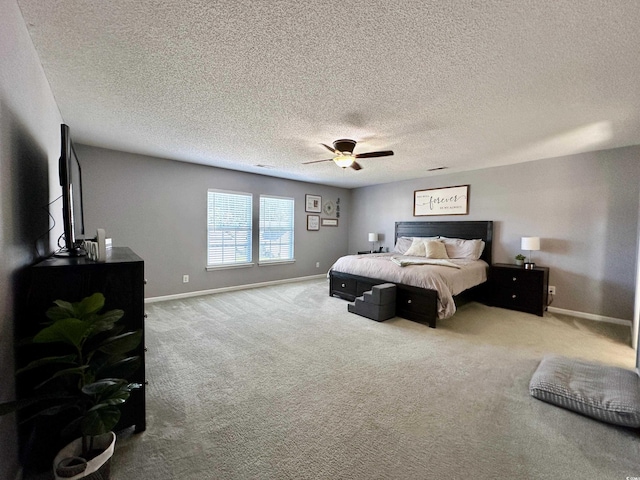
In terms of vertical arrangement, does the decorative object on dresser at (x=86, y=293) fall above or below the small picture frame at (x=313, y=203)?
below

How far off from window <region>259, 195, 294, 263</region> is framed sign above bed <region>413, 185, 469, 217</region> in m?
2.89

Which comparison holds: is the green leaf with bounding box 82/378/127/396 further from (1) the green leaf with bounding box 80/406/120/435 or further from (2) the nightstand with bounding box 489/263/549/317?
(2) the nightstand with bounding box 489/263/549/317

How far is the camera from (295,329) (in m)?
3.44

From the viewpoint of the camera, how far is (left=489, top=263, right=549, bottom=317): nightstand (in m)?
4.09

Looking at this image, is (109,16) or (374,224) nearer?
(109,16)

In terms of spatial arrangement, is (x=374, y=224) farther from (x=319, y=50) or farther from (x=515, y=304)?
(x=319, y=50)

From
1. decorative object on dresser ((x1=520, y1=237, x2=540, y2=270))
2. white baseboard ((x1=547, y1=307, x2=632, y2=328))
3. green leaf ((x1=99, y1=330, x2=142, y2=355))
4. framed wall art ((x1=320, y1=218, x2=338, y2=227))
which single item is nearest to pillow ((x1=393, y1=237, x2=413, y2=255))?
framed wall art ((x1=320, y1=218, x2=338, y2=227))

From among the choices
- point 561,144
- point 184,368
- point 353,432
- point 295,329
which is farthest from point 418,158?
point 184,368

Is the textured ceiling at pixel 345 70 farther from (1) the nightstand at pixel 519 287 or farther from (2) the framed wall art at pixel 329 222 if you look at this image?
(2) the framed wall art at pixel 329 222

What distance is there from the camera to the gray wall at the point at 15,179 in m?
1.21

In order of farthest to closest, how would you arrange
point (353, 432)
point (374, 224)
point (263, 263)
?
point (374, 224), point (263, 263), point (353, 432)

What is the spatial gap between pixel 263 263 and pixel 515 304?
15.3 feet

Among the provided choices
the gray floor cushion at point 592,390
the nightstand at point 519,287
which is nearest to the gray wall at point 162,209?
the nightstand at point 519,287

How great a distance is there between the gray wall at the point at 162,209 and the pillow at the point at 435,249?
332cm
